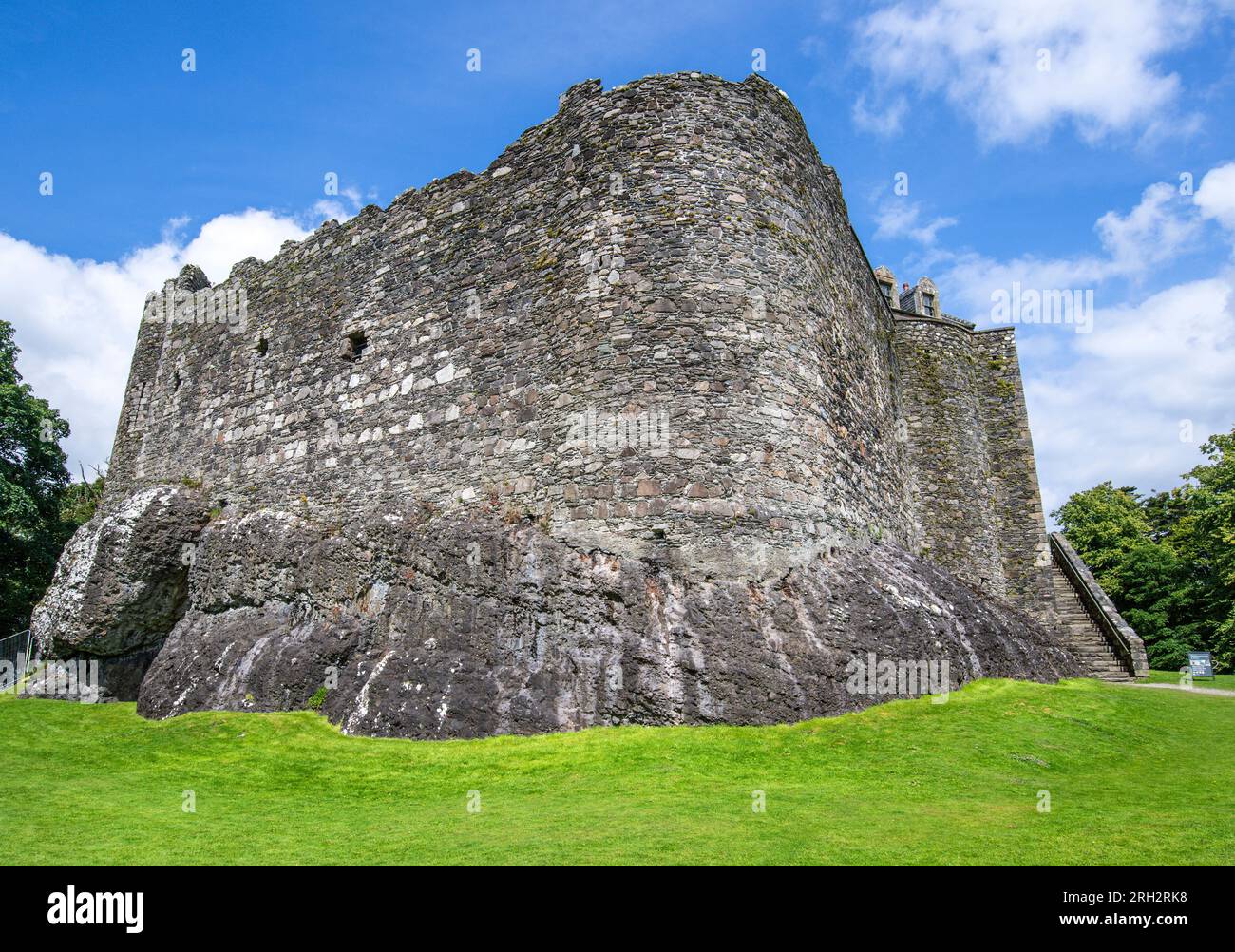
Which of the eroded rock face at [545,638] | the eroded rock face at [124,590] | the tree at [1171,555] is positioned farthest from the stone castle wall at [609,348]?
the tree at [1171,555]

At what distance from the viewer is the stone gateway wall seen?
36.8 ft

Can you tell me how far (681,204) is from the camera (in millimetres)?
13414

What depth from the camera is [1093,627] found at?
22.3m

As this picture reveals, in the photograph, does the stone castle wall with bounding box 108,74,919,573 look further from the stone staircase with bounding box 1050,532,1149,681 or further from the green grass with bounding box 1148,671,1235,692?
the green grass with bounding box 1148,671,1235,692

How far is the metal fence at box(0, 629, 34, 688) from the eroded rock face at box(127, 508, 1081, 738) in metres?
9.38

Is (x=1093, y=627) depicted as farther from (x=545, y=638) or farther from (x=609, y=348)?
(x=545, y=638)

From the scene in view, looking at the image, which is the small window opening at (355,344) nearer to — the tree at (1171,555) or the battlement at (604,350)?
the battlement at (604,350)

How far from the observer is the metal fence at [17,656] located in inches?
835

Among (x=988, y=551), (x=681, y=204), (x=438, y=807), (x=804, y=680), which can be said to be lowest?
(x=438, y=807)

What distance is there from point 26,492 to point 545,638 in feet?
87.4
